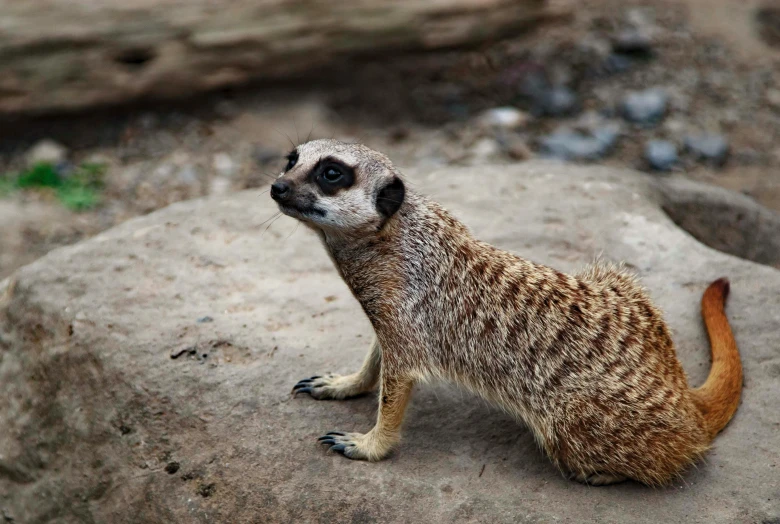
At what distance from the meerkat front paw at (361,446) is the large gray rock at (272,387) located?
0.14 feet

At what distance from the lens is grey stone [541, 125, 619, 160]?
7.30 meters

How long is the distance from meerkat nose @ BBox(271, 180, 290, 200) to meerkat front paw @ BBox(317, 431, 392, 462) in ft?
3.11

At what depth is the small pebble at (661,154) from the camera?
23.6 ft

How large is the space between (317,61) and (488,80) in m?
1.72

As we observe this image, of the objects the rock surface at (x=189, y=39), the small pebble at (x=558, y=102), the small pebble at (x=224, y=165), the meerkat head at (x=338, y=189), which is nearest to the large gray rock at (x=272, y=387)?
the meerkat head at (x=338, y=189)

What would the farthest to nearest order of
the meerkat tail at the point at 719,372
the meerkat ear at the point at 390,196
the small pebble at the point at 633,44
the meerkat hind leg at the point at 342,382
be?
the small pebble at the point at 633,44, the meerkat hind leg at the point at 342,382, the meerkat tail at the point at 719,372, the meerkat ear at the point at 390,196

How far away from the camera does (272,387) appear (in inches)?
140

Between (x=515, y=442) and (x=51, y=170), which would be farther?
(x=51, y=170)

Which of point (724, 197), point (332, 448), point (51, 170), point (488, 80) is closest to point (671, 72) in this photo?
point (488, 80)

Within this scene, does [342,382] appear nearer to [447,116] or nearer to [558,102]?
[447,116]

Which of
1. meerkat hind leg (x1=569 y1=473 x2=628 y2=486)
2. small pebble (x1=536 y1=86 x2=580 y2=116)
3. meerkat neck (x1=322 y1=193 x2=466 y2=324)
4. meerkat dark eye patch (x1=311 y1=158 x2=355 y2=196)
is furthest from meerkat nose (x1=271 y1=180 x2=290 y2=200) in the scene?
small pebble (x1=536 y1=86 x2=580 y2=116)

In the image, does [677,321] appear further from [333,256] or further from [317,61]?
[317,61]

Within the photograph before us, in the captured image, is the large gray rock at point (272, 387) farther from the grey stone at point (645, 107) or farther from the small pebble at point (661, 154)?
the grey stone at point (645, 107)

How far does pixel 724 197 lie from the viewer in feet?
17.0
